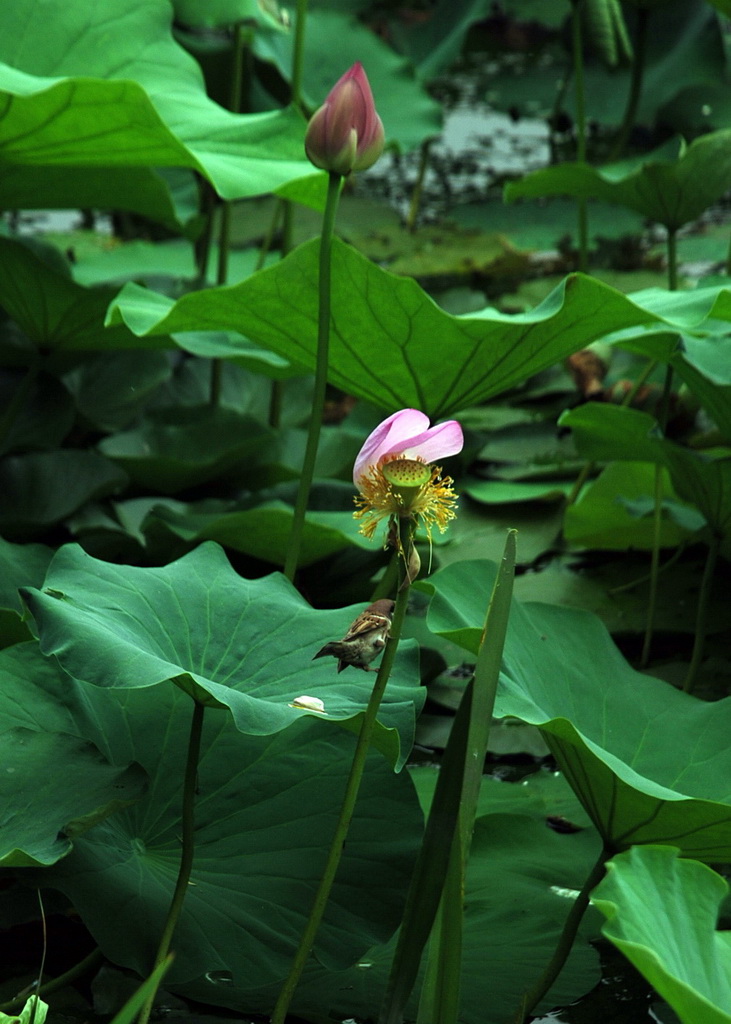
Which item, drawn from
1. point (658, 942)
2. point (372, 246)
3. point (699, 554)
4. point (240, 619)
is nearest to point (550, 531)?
point (699, 554)

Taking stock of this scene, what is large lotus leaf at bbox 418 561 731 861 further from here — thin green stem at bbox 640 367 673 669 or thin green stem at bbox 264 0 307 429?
thin green stem at bbox 264 0 307 429

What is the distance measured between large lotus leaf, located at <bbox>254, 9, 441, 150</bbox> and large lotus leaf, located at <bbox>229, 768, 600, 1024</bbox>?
183 cm

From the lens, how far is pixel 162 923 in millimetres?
884

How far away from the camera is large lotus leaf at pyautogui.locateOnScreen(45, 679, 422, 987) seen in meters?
0.88

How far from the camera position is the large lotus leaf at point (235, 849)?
34.5 inches

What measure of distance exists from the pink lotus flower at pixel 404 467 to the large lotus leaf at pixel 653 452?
26.2 inches

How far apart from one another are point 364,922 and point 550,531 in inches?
43.6

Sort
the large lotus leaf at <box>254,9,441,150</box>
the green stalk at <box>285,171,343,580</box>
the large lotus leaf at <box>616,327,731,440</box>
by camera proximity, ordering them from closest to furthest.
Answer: the green stalk at <box>285,171,343,580</box>, the large lotus leaf at <box>616,327,731,440</box>, the large lotus leaf at <box>254,9,441,150</box>

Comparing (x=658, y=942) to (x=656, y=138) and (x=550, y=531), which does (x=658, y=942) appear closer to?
(x=550, y=531)

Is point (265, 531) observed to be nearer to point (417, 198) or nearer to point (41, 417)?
point (41, 417)

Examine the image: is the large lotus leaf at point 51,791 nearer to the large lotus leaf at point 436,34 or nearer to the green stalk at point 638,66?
the green stalk at point 638,66

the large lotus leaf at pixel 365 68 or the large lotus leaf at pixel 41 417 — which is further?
the large lotus leaf at pixel 365 68

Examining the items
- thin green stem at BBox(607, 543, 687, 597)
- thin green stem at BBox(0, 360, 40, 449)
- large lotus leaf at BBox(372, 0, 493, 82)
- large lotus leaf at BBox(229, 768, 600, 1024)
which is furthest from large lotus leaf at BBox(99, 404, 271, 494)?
large lotus leaf at BBox(372, 0, 493, 82)

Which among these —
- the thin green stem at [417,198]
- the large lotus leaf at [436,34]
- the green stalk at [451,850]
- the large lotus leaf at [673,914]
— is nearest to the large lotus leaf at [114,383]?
the green stalk at [451,850]
